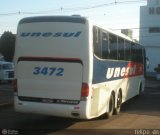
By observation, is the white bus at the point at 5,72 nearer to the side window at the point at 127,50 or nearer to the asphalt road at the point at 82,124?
the side window at the point at 127,50

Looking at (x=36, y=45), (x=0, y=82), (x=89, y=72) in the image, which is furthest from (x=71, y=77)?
(x=0, y=82)

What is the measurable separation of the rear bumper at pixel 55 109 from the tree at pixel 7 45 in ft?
208

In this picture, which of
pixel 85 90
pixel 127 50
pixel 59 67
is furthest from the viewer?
pixel 127 50

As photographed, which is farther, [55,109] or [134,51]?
[134,51]

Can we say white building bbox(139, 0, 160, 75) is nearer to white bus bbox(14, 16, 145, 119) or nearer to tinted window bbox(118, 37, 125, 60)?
tinted window bbox(118, 37, 125, 60)

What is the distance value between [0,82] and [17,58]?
28.8 metres

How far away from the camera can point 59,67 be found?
13812 mm

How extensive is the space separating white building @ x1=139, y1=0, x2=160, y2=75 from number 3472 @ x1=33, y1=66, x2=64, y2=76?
216 ft

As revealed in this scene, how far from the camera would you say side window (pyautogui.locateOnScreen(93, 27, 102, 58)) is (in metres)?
14.2

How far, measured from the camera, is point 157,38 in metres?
81.3

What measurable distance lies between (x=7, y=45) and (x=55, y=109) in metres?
64.9

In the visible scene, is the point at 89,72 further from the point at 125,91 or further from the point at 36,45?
the point at 125,91

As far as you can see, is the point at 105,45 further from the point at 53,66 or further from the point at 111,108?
the point at 111,108

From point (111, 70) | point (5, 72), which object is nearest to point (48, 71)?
point (111, 70)
